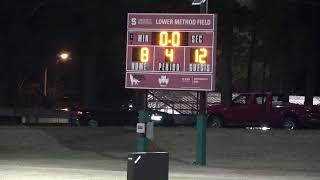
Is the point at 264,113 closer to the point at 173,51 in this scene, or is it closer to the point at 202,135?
the point at 202,135

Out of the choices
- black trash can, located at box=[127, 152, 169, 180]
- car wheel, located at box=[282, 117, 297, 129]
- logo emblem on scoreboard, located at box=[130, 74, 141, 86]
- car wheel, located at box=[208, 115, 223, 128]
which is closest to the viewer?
black trash can, located at box=[127, 152, 169, 180]

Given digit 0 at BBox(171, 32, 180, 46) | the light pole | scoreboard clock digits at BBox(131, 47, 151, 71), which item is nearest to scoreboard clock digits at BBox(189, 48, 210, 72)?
digit 0 at BBox(171, 32, 180, 46)

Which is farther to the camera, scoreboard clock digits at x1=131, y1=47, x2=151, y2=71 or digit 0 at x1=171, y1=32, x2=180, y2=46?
scoreboard clock digits at x1=131, y1=47, x2=151, y2=71

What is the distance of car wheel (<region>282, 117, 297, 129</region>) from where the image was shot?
35.3 meters

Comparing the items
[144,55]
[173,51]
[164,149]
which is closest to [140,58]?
[144,55]

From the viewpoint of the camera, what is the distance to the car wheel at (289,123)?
35.3m

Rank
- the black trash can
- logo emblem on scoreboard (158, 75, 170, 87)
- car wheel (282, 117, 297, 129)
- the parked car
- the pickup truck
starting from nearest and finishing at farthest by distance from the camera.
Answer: the black trash can < logo emblem on scoreboard (158, 75, 170, 87) < the pickup truck < car wheel (282, 117, 297, 129) < the parked car

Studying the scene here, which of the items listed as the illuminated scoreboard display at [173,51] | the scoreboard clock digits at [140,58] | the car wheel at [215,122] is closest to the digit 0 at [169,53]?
the illuminated scoreboard display at [173,51]

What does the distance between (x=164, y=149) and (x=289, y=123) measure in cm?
1132

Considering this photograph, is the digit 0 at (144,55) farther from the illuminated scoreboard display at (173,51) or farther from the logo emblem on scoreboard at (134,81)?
the logo emblem on scoreboard at (134,81)

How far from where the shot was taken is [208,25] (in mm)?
20594

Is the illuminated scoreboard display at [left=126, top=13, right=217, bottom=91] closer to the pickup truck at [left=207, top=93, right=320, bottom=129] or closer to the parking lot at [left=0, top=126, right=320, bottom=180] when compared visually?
the parking lot at [left=0, top=126, right=320, bottom=180]

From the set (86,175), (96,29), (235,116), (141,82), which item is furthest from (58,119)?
(86,175)

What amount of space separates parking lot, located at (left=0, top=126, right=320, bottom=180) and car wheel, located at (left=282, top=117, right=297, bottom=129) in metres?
5.24
